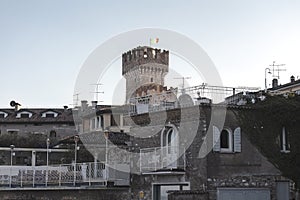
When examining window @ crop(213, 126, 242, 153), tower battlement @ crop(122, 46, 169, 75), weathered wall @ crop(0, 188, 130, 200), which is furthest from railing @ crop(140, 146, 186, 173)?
tower battlement @ crop(122, 46, 169, 75)

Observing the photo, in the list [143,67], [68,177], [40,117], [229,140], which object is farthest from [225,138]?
[40,117]

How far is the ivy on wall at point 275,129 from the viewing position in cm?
2311

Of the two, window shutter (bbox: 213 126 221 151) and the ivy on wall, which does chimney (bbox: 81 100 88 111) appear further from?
window shutter (bbox: 213 126 221 151)

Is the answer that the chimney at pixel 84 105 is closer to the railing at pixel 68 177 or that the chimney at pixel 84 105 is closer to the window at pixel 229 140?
the railing at pixel 68 177

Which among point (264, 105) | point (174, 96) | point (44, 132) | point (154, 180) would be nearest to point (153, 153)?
point (154, 180)

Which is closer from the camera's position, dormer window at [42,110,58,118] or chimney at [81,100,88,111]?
chimney at [81,100,88,111]

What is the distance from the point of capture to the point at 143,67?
187ft

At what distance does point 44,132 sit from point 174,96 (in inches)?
1285

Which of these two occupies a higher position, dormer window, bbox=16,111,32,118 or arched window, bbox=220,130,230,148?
dormer window, bbox=16,111,32,118

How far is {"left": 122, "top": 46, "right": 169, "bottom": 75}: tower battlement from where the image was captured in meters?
55.2

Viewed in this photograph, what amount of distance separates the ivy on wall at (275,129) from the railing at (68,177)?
7179 mm

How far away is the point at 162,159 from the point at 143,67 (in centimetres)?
3423

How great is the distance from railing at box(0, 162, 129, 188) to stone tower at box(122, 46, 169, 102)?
2786cm

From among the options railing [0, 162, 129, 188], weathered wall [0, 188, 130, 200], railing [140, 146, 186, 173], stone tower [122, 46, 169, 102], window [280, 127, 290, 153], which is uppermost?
stone tower [122, 46, 169, 102]
